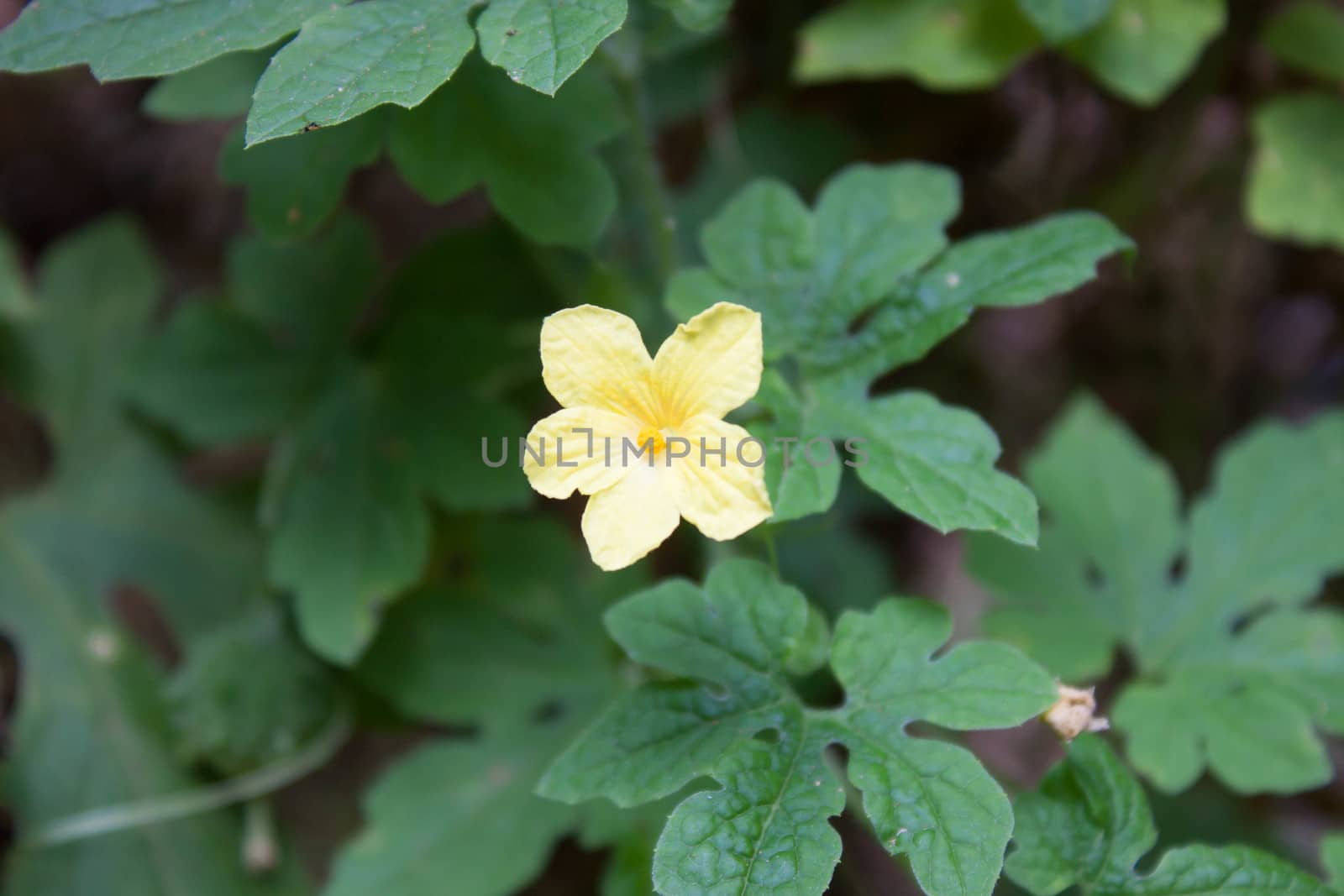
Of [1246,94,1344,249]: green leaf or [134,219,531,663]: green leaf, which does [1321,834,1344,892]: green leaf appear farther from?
[134,219,531,663]: green leaf

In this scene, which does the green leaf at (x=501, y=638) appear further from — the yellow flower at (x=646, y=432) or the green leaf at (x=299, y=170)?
the yellow flower at (x=646, y=432)

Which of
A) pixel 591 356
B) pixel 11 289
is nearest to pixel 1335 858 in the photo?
pixel 591 356

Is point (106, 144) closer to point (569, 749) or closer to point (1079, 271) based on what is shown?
point (569, 749)

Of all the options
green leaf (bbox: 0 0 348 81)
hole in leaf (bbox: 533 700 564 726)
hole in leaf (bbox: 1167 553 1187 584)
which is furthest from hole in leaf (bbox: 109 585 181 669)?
hole in leaf (bbox: 1167 553 1187 584)

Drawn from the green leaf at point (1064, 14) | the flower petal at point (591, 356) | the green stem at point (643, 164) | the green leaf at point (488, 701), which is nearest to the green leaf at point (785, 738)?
the flower petal at point (591, 356)

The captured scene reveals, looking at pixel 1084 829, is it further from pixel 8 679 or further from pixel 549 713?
pixel 8 679
